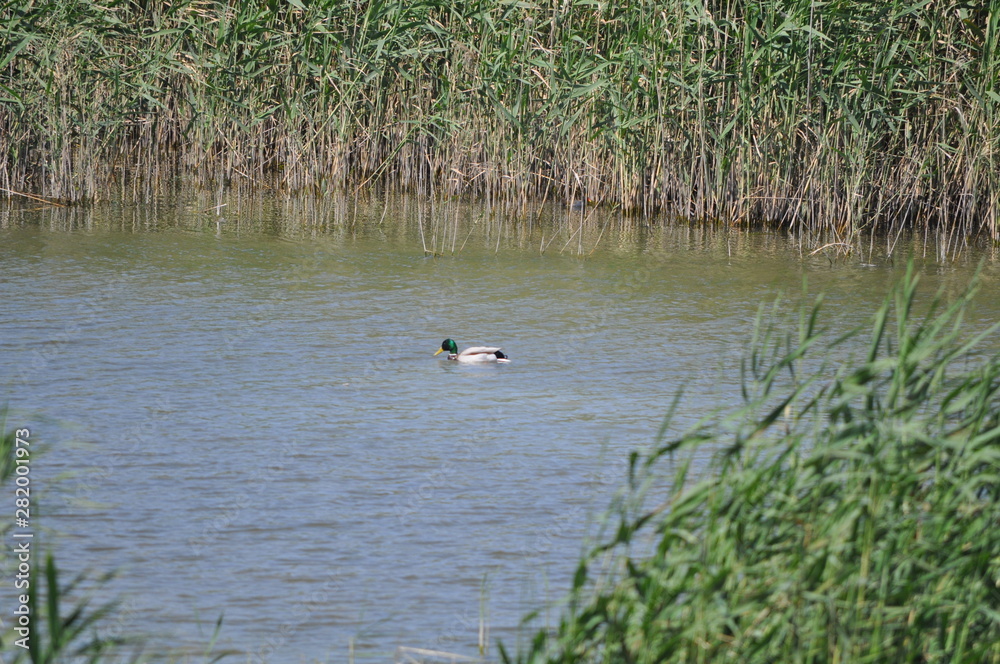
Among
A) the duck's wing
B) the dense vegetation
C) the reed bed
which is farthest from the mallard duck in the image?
the reed bed

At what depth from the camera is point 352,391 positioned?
221 inches

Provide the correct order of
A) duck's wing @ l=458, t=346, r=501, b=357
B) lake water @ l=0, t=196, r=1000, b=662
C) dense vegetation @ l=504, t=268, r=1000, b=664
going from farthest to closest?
1. duck's wing @ l=458, t=346, r=501, b=357
2. lake water @ l=0, t=196, r=1000, b=662
3. dense vegetation @ l=504, t=268, r=1000, b=664

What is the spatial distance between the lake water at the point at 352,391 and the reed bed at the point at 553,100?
45 centimetres

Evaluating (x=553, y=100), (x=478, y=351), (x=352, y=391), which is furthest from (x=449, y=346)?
(x=553, y=100)

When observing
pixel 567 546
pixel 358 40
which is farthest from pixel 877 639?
pixel 358 40

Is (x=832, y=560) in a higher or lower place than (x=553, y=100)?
lower

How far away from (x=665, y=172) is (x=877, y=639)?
23.5 ft

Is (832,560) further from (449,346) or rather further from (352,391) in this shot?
(449,346)

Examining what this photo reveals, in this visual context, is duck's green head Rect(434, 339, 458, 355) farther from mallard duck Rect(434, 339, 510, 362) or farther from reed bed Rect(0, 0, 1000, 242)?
reed bed Rect(0, 0, 1000, 242)

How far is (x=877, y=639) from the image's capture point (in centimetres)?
262

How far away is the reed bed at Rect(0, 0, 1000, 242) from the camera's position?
8711mm

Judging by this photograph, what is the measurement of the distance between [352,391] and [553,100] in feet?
13.8

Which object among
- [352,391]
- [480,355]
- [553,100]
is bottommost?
[352,391]

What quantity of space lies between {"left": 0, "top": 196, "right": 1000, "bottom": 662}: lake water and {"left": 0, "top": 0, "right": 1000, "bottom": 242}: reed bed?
45 cm
